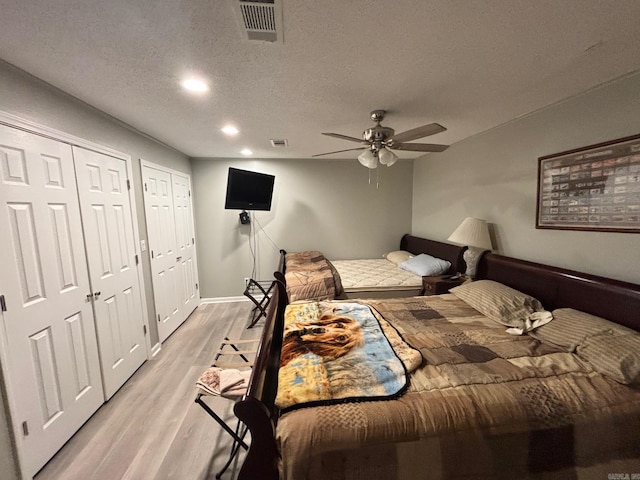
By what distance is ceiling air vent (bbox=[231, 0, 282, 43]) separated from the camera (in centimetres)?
101

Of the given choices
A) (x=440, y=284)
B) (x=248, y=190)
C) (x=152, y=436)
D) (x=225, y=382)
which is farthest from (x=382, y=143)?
(x=152, y=436)

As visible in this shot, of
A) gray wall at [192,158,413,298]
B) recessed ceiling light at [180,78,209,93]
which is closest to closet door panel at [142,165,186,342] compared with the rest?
gray wall at [192,158,413,298]

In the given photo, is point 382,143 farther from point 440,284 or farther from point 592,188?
point 440,284

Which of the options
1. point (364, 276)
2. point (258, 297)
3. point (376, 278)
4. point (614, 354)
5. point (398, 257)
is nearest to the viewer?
point (614, 354)

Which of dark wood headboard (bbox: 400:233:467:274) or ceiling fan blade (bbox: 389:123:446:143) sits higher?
ceiling fan blade (bbox: 389:123:446:143)

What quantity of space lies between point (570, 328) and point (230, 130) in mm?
3309

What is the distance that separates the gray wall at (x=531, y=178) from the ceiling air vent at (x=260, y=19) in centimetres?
226

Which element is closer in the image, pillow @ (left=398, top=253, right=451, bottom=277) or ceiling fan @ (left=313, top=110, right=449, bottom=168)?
ceiling fan @ (left=313, top=110, right=449, bottom=168)

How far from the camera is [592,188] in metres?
1.81

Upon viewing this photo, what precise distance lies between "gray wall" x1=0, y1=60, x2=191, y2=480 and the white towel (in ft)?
10.4

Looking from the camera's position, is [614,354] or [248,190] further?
[248,190]

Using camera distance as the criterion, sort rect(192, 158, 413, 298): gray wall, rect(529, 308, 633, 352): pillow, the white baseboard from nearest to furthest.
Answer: rect(529, 308, 633, 352): pillow
the white baseboard
rect(192, 158, 413, 298): gray wall

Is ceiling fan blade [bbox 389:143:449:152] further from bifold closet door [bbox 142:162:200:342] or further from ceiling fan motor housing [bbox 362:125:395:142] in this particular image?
bifold closet door [bbox 142:162:200:342]

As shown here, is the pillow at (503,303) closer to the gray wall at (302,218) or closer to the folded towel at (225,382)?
the folded towel at (225,382)
